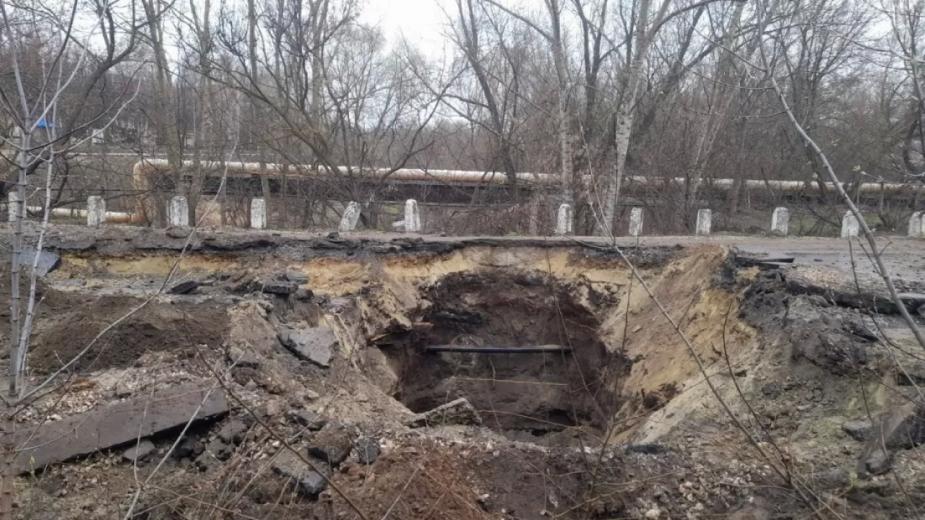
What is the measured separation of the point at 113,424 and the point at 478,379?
2.30 meters

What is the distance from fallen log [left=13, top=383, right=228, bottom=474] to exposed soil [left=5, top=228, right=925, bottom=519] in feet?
0.34

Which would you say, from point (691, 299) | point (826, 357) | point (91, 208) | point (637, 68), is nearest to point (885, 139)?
point (637, 68)

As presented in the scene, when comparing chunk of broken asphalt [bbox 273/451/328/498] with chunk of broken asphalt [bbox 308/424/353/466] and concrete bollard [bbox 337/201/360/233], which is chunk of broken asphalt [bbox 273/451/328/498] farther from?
concrete bollard [bbox 337/201/360/233]

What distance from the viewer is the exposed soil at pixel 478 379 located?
3.67 m

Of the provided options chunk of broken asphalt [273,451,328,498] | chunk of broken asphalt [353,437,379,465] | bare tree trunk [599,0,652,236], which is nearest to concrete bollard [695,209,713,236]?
bare tree trunk [599,0,652,236]

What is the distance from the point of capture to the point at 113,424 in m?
4.07

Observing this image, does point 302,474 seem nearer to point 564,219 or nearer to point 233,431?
point 233,431

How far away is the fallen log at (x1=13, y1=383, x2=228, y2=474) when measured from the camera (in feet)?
12.4

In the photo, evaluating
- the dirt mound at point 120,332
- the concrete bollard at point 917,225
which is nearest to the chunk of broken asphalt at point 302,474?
the dirt mound at point 120,332

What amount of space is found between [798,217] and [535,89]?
26.2 ft

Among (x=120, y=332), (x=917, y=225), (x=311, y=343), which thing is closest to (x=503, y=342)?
(x=311, y=343)

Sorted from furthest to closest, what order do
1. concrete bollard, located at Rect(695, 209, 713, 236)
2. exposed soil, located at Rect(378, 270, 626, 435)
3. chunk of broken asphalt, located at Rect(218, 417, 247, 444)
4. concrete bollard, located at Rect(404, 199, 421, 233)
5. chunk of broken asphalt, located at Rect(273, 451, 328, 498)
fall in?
concrete bollard, located at Rect(695, 209, 713, 236) < concrete bollard, located at Rect(404, 199, 421, 233) < exposed soil, located at Rect(378, 270, 626, 435) < chunk of broken asphalt, located at Rect(218, 417, 247, 444) < chunk of broken asphalt, located at Rect(273, 451, 328, 498)

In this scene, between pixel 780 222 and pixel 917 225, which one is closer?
pixel 917 225

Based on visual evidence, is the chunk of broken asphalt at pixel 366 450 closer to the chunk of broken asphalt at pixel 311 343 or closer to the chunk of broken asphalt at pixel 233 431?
the chunk of broken asphalt at pixel 233 431
